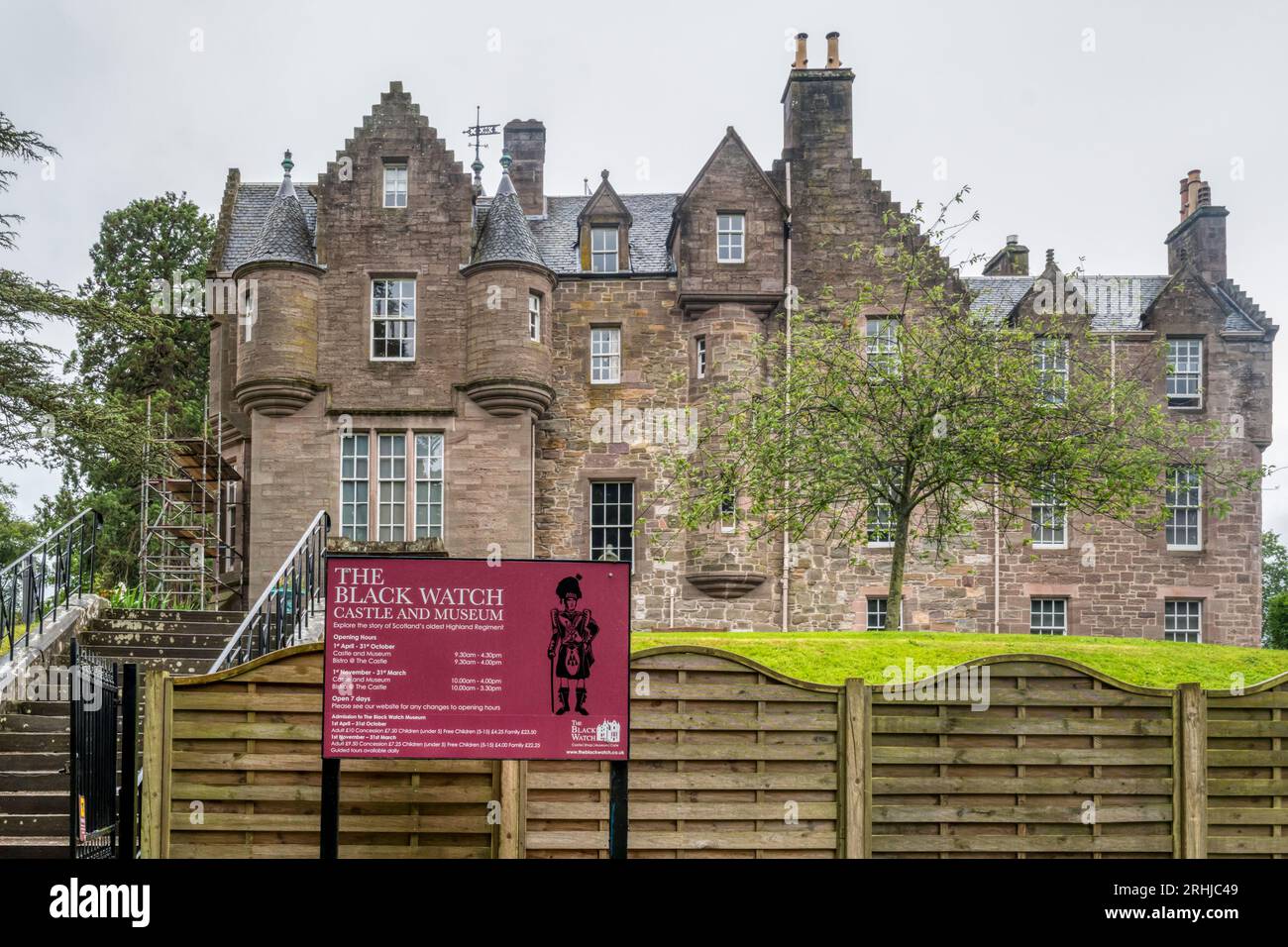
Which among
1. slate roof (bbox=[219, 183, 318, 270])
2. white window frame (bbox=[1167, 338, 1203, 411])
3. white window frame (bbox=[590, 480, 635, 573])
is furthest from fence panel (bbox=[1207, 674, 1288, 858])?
slate roof (bbox=[219, 183, 318, 270])

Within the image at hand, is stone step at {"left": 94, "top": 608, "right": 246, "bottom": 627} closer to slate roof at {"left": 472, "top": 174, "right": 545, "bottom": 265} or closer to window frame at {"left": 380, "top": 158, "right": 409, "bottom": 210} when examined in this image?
slate roof at {"left": 472, "top": 174, "right": 545, "bottom": 265}

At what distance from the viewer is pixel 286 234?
977 inches

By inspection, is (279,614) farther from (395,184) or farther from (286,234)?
(395,184)

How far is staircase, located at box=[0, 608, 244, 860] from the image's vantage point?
37.1 feet

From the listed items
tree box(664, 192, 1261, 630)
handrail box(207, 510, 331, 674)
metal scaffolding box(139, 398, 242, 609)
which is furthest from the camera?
metal scaffolding box(139, 398, 242, 609)

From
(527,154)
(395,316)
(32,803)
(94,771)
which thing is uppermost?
(527,154)

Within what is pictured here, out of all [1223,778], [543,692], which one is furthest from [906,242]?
[543,692]

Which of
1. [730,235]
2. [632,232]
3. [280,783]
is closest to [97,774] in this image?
[280,783]

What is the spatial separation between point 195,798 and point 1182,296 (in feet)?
93.0

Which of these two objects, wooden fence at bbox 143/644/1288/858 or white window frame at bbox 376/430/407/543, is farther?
white window frame at bbox 376/430/407/543

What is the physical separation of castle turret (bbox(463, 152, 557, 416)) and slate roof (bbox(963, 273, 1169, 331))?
11.8 meters

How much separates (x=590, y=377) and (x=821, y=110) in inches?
343
